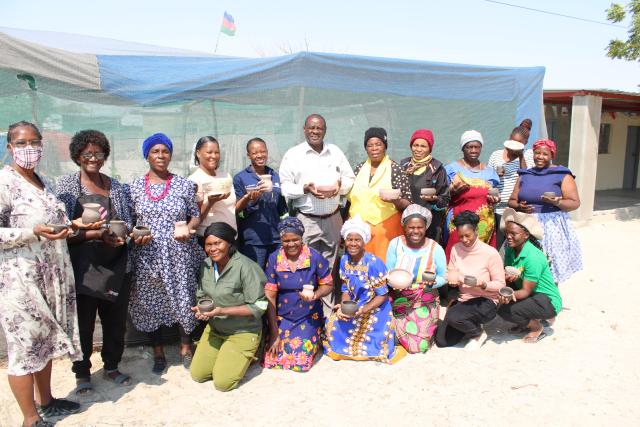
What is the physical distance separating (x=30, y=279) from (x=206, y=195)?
1189mm

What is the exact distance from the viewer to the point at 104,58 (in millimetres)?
3826

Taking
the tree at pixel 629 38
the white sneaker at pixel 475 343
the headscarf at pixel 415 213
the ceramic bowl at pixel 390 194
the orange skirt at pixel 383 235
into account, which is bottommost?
the white sneaker at pixel 475 343

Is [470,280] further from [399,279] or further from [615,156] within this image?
[615,156]

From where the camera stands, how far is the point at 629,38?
9625 millimetres

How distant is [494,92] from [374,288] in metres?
3.20

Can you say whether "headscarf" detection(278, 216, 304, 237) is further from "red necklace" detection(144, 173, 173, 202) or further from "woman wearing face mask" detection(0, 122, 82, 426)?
"woman wearing face mask" detection(0, 122, 82, 426)

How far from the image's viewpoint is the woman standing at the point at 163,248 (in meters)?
3.17

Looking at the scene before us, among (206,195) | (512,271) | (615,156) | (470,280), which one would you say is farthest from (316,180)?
(615,156)

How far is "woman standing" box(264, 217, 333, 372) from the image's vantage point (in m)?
3.54

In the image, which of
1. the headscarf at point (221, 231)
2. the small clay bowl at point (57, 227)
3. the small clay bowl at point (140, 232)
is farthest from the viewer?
the headscarf at point (221, 231)

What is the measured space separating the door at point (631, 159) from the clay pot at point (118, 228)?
50.3ft

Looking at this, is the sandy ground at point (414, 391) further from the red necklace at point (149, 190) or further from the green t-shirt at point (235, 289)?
the red necklace at point (149, 190)

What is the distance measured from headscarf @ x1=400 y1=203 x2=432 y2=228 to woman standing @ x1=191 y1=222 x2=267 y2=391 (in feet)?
3.77

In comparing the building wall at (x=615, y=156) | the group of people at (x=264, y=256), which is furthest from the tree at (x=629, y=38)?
the group of people at (x=264, y=256)
